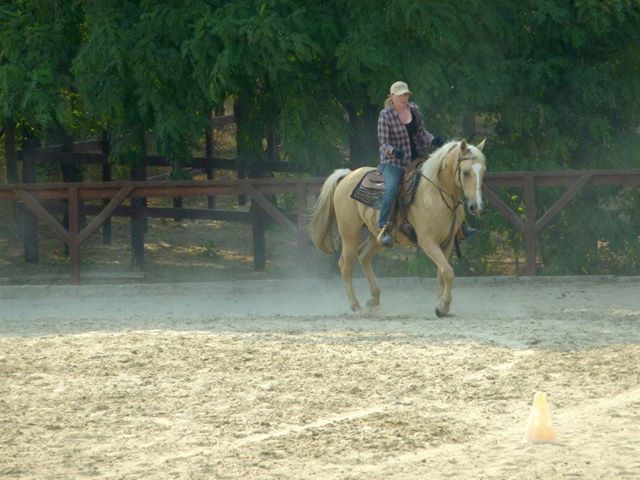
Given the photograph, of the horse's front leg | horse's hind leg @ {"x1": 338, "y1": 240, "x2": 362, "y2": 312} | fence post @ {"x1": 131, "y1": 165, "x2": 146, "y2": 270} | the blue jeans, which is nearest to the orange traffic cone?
the horse's front leg

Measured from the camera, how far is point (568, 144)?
1741 cm

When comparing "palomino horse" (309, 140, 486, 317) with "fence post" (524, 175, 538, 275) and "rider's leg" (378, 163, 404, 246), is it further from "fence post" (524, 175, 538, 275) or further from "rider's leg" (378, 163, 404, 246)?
"fence post" (524, 175, 538, 275)

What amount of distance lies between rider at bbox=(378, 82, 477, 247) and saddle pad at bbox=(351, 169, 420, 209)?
103mm

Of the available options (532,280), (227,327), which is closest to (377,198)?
(227,327)

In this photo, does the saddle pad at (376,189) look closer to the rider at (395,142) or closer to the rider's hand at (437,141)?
the rider at (395,142)

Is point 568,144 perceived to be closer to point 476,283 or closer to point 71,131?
point 476,283

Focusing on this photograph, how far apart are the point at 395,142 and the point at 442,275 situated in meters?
1.56

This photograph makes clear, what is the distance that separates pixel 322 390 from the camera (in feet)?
31.3

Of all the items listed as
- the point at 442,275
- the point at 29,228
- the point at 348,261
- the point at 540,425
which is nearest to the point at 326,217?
the point at 348,261

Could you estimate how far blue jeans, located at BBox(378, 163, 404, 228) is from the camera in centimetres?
1374

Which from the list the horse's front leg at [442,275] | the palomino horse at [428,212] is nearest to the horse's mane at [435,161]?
the palomino horse at [428,212]

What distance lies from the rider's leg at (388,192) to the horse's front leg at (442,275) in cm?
41

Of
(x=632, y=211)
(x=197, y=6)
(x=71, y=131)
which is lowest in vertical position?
(x=632, y=211)

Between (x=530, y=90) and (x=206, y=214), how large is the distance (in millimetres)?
5421
